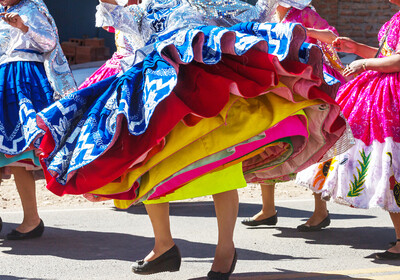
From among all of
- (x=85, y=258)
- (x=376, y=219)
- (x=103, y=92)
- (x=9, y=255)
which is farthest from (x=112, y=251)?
(x=376, y=219)

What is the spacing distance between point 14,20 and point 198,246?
2175mm

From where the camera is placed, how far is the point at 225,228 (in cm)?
434

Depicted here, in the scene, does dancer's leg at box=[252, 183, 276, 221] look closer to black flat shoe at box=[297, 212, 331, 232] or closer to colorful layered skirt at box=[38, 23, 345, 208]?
black flat shoe at box=[297, 212, 331, 232]

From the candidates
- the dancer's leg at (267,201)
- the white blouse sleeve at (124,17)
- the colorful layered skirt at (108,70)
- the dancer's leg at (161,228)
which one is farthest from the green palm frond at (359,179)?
the colorful layered skirt at (108,70)

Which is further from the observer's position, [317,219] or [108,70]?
[108,70]

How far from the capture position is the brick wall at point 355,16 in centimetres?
1623

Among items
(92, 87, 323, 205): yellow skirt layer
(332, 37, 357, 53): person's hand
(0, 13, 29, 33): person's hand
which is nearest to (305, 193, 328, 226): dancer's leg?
(332, 37, 357, 53): person's hand

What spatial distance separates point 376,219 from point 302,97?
2728mm

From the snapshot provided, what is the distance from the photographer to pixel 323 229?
20.4 ft

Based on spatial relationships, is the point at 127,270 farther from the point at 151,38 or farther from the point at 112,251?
the point at 151,38

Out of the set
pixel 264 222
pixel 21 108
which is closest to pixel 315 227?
pixel 264 222

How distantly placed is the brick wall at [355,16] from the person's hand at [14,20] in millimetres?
11309

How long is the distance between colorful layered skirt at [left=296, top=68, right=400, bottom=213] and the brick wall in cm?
1136

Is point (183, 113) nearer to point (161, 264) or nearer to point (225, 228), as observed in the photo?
point (225, 228)
